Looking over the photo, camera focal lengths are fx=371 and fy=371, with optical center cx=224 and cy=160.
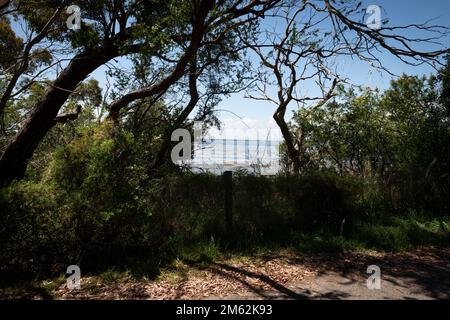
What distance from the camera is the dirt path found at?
433cm

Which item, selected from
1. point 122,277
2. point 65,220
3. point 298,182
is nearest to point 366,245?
point 298,182

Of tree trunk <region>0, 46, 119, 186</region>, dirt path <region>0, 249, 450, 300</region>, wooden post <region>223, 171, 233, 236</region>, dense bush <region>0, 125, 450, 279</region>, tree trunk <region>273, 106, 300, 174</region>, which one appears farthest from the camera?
tree trunk <region>273, 106, 300, 174</region>

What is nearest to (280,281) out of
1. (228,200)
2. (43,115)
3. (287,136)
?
(228,200)

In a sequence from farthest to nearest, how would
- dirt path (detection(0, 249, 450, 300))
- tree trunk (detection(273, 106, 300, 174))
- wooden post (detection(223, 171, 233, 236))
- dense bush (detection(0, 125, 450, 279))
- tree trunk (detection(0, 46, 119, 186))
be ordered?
1. tree trunk (detection(273, 106, 300, 174))
2. tree trunk (detection(0, 46, 119, 186))
3. wooden post (detection(223, 171, 233, 236))
4. dense bush (detection(0, 125, 450, 279))
5. dirt path (detection(0, 249, 450, 300))

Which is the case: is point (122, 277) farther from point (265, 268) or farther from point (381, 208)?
point (381, 208)

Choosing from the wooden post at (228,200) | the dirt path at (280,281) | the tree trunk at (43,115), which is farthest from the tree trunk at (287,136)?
the dirt path at (280,281)

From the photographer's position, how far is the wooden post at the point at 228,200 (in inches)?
249

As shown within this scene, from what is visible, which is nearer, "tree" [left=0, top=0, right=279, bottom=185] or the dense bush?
the dense bush

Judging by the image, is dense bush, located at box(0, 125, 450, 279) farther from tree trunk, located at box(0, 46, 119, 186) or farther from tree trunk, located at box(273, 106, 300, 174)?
tree trunk, located at box(273, 106, 300, 174)

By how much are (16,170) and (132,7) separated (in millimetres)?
4117

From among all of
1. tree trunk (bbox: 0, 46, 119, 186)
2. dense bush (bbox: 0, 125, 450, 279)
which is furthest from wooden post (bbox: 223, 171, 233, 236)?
tree trunk (bbox: 0, 46, 119, 186)

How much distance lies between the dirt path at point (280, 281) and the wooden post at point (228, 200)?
2.87 ft

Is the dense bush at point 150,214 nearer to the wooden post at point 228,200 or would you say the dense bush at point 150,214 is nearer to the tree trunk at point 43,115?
the wooden post at point 228,200

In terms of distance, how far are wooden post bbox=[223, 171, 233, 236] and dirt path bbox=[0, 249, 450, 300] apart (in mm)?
876
